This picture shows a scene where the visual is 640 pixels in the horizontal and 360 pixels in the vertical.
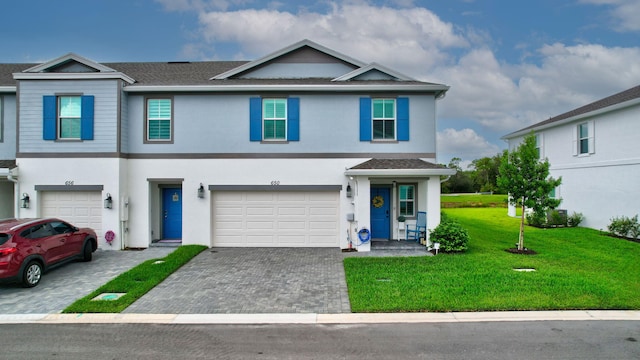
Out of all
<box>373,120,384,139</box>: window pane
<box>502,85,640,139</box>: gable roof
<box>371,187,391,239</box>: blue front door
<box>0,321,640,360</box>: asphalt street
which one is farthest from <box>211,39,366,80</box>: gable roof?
<box>0,321,640,360</box>: asphalt street

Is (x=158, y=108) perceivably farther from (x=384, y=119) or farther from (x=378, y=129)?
(x=384, y=119)

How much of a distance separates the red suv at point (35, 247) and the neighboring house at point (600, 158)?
20.7 metres

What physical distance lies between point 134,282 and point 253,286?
9.94 ft

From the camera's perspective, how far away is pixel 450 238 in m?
12.1

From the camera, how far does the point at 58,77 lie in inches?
508

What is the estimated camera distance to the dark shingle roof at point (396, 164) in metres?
12.6

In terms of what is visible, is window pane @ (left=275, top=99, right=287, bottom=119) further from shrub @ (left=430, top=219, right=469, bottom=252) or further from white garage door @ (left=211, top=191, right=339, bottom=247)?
shrub @ (left=430, top=219, right=469, bottom=252)

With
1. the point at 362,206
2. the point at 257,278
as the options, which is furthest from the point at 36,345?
the point at 362,206

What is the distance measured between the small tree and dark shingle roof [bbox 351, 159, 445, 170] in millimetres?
2384

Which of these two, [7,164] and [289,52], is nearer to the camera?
[7,164]

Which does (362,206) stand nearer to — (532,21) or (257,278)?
(257,278)

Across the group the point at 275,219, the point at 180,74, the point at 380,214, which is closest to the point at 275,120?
the point at 275,219

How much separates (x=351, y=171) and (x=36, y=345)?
362 inches

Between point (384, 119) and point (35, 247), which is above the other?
point (384, 119)
